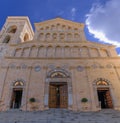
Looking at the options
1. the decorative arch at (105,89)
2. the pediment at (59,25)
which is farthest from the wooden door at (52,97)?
the pediment at (59,25)

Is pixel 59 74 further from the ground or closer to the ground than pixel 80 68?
closer to the ground

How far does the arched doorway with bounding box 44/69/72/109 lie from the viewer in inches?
561

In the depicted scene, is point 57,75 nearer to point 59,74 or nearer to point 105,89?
point 59,74

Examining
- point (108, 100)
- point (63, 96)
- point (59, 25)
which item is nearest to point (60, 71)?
point (63, 96)

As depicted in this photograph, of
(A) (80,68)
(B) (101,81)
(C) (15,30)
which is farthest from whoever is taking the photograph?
(C) (15,30)

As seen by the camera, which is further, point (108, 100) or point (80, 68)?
point (80, 68)

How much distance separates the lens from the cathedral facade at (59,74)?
1400 centimetres

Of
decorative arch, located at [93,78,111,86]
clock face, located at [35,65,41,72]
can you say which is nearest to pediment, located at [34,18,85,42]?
clock face, located at [35,65,41,72]

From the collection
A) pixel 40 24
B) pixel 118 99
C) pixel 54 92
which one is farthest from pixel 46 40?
pixel 118 99

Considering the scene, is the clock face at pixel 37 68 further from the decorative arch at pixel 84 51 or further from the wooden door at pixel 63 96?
the decorative arch at pixel 84 51

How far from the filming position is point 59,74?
16047 millimetres

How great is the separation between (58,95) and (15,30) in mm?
16106

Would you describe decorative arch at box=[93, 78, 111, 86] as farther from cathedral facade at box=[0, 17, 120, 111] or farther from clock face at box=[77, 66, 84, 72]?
clock face at box=[77, 66, 84, 72]

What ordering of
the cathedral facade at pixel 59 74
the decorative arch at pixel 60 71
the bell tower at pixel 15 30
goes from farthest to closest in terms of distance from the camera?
the bell tower at pixel 15 30, the decorative arch at pixel 60 71, the cathedral facade at pixel 59 74
